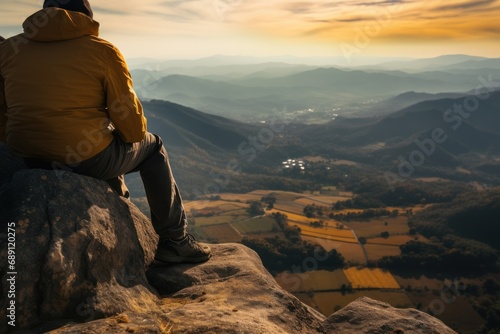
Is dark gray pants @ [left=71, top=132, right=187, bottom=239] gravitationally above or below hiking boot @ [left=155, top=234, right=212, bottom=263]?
above

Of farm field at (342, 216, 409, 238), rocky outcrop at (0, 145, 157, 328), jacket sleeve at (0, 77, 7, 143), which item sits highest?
jacket sleeve at (0, 77, 7, 143)

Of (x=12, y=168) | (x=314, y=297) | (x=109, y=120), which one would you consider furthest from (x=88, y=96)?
(x=314, y=297)

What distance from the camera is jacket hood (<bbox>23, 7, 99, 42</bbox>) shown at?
5387 mm

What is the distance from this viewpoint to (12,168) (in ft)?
21.9

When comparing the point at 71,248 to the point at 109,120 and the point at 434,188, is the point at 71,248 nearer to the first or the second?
the point at 109,120

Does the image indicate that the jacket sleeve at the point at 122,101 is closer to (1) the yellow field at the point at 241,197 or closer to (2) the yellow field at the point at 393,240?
(2) the yellow field at the point at 393,240

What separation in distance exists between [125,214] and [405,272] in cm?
8470

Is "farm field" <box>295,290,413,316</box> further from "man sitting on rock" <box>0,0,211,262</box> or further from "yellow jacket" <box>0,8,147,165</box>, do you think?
"yellow jacket" <box>0,8,147,165</box>

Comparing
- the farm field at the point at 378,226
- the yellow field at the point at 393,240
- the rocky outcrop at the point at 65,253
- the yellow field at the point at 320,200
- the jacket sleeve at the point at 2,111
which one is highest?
the jacket sleeve at the point at 2,111

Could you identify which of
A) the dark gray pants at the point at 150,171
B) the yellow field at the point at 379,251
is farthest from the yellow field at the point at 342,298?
the dark gray pants at the point at 150,171

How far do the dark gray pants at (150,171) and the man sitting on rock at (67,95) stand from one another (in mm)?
31

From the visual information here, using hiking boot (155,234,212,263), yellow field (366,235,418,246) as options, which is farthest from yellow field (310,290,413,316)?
hiking boot (155,234,212,263)

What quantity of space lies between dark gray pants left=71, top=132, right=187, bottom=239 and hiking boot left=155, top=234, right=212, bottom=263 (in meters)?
0.19

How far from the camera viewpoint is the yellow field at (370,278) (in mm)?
72312
